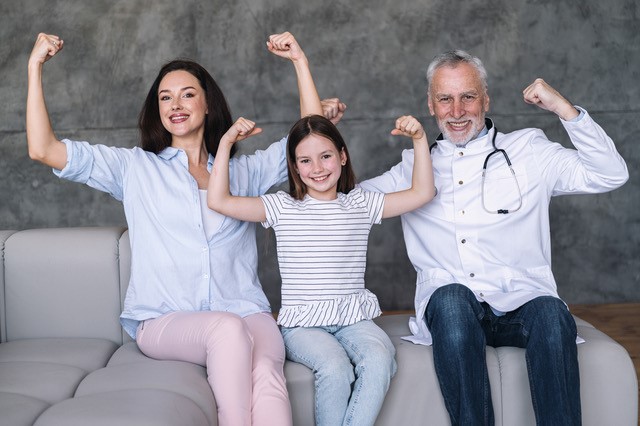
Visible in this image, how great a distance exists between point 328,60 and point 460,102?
247cm

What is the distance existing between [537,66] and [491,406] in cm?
336

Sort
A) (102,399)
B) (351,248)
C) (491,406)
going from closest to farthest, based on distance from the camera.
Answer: (102,399)
(491,406)
(351,248)

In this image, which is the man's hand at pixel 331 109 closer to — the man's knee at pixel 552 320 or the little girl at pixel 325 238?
the little girl at pixel 325 238

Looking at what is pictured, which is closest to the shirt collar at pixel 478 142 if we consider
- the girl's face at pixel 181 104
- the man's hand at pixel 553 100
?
the man's hand at pixel 553 100

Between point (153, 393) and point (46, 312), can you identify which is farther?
point (46, 312)

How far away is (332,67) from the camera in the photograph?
5301mm

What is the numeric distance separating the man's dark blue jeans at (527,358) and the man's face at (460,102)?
2.11ft

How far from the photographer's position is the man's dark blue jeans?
7.72 feet

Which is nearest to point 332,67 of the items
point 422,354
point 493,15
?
point 493,15

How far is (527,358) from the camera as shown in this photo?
245cm

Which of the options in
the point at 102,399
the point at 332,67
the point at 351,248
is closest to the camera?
the point at 102,399

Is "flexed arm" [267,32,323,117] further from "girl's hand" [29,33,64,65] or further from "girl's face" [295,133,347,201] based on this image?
"girl's hand" [29,33,64,65]

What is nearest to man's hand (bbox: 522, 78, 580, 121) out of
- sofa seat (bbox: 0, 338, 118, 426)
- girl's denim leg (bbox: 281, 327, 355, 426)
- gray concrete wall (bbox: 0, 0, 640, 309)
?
girl's denim leg (bbox: 281, 327, 355, 426)

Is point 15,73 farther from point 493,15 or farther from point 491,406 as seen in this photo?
point 491,406
